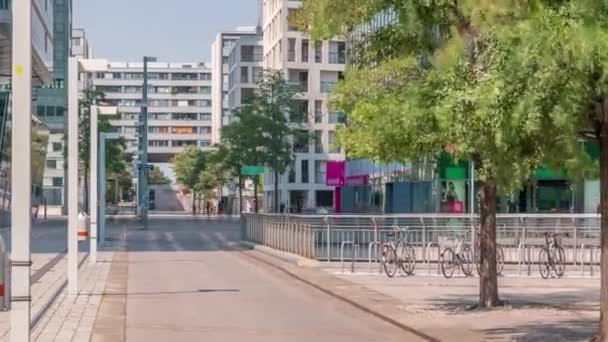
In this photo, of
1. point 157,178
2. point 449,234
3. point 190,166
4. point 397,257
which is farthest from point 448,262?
point 157,178

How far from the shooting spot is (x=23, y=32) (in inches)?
447

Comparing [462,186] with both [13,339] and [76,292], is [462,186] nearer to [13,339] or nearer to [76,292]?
[76,292]

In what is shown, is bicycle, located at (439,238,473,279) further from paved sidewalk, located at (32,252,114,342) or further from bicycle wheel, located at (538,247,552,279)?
paved sidewalk, located at (32,252,114,342)

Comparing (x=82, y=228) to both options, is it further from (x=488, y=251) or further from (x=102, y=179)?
(x=102, y=179)

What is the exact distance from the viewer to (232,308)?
61.8 feet

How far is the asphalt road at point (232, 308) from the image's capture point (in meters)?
15.3

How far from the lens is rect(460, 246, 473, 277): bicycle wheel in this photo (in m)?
26.7

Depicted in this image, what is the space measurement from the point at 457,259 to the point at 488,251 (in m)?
8.58

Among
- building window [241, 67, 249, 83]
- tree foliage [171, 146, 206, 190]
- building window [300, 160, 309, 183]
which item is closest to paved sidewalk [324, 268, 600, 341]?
building window [300, 160, 309, 183]

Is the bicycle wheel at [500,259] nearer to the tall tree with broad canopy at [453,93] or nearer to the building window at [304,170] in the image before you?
the tall tree with broad canopy at [453,93]

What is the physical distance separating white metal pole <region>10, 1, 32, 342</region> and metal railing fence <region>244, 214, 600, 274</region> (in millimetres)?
17463

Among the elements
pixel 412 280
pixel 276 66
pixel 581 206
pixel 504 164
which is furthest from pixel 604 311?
pixel 276 66

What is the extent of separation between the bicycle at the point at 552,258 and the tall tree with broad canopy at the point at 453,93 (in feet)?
29.5

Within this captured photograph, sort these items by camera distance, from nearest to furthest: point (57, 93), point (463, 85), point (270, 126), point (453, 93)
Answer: point (453, 93)
point (463, 85)
point (270, 126)
point (57, 93)
